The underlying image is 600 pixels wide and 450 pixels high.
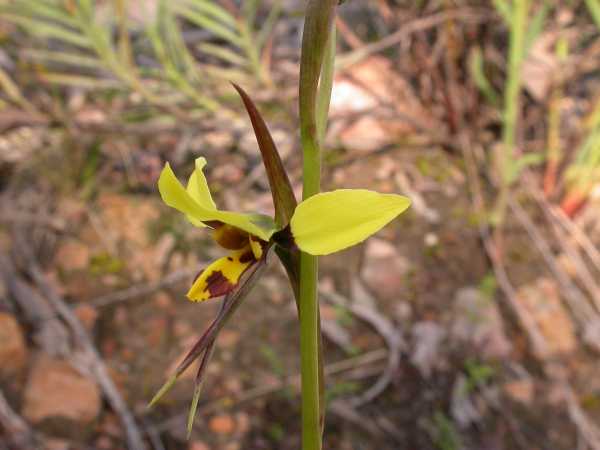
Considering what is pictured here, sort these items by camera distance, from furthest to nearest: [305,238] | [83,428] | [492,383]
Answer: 1. [492,383]
2. [83,428]
3. [305,238]

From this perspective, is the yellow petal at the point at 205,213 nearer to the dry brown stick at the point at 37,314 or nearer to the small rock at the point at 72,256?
the dry brown stick at the point at 37,314

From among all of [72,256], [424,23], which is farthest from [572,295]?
[72,256]

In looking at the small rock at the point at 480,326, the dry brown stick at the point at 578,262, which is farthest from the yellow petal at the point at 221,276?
the dry brown stick at the point at 578,262

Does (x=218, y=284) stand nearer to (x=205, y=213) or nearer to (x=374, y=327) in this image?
(x=205, y=213)

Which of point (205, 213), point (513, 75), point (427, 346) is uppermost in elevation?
point (513, 75)

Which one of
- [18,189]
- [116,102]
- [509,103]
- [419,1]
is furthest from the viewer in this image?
[116,102]

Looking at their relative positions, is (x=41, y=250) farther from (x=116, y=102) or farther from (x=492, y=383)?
(x=492, y=383)

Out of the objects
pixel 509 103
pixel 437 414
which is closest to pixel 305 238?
pixel 437 414

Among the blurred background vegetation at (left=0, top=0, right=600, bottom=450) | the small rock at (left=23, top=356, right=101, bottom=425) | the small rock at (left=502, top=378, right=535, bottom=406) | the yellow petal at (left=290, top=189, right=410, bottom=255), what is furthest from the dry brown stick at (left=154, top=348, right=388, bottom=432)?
the yellow petal at (left=290, top=189, right=410, bottom=255)
